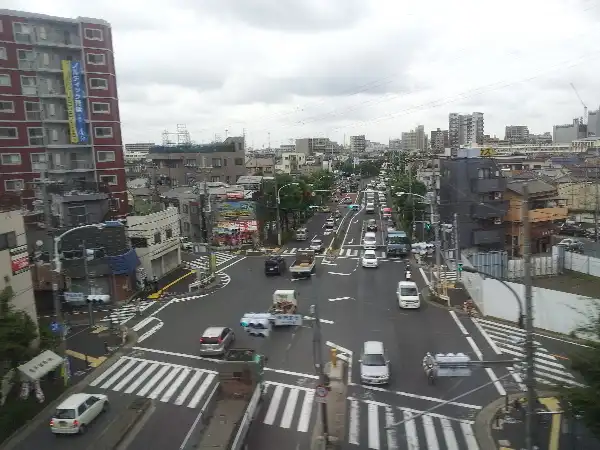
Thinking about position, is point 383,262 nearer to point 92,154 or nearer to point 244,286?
point 244,286

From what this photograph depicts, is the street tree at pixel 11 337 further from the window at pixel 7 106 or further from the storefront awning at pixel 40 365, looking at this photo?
the window at pixel 7 106

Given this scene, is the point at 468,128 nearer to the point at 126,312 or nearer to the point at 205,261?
the point at 205,261

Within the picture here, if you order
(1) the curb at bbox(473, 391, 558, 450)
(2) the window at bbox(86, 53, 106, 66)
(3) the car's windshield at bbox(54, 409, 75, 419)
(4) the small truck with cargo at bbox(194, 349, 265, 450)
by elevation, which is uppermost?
(2) the window at bbox(86, 53, 106, 66)

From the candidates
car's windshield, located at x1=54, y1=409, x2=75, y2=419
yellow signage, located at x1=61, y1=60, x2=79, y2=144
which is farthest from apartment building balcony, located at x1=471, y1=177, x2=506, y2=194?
yellow signage, located at x1=61, y1=60, x2=79, y2=144

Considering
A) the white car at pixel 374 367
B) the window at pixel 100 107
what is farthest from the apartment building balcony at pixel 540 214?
the window at pixel 100 107

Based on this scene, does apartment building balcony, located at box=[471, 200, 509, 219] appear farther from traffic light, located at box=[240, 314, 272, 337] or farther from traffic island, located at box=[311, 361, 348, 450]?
traffic light, located at box=[240, 314, 272, 337]

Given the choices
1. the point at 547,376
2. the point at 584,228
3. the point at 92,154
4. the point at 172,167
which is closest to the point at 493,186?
the point at 584,228

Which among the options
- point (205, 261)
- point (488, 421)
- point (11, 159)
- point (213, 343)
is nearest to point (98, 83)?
point (11, 159)
